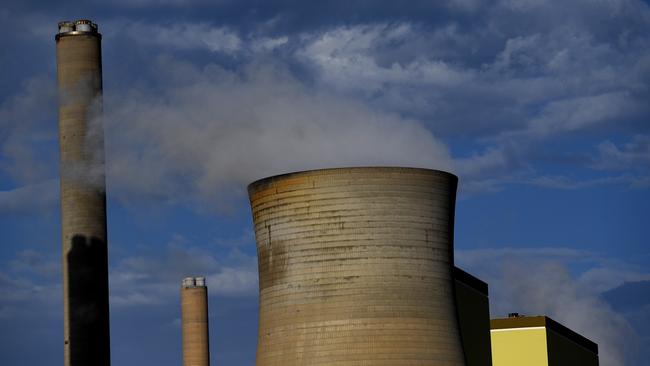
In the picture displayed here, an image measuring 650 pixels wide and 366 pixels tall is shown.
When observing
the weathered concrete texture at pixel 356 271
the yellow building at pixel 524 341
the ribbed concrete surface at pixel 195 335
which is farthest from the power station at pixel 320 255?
the ribbed concrete surface at pixel 195 335

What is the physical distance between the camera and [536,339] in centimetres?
4950

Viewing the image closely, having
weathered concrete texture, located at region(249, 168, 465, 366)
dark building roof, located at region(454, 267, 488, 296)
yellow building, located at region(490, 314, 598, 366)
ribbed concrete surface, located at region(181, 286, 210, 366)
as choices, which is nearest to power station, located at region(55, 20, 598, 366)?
weathered concrete texture, located at region(249, 168, 465, 366)

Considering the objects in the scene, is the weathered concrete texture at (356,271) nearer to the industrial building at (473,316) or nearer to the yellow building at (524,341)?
the industrial building at (473,316)

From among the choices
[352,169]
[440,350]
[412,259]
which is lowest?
[440,350]

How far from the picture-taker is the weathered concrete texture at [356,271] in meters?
29.7

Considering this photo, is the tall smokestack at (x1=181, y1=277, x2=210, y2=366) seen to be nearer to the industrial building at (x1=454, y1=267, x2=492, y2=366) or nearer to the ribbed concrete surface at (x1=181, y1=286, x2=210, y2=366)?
the ribbed concrete surface at (x1=181, y1=286, x2=210, y2=366)

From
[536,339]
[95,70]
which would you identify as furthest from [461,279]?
[95,70]

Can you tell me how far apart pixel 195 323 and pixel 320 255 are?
87.3 feet

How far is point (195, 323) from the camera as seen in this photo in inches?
2190

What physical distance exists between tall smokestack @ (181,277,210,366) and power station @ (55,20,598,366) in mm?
23059

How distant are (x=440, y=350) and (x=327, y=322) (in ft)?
9.03

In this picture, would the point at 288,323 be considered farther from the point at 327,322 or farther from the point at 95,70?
the point at 95,70

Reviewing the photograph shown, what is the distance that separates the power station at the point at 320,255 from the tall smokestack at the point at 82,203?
3 cm

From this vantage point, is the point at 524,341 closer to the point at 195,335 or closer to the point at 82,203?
the point at 195,335
